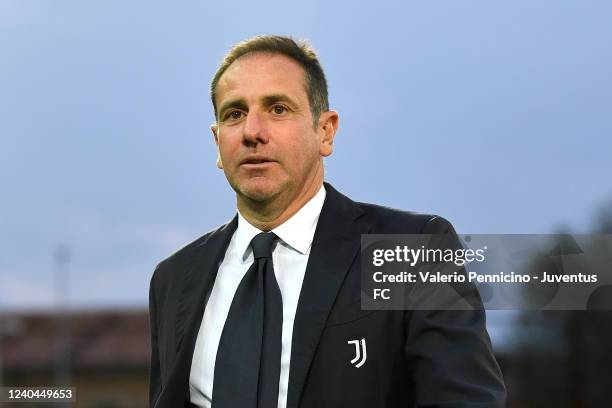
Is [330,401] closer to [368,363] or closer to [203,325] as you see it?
[368,363]

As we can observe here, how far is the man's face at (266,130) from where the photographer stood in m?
3.71

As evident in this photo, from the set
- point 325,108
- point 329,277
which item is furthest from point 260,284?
point 325,108

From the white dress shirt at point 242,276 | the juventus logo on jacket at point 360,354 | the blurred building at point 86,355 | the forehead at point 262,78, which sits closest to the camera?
the juventus logo on jacket at point 360,354

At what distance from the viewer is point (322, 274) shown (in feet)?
12.0

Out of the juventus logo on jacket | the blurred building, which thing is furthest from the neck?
the blurred building

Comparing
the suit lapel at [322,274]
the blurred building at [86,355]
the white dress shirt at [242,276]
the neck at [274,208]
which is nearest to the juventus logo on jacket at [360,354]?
the suit lapel at [322,274]

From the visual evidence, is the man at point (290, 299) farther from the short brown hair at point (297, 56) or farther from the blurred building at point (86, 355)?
the blurred building at point (86, 355)

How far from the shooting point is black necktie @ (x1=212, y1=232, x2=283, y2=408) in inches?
140

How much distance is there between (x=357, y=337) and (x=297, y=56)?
45.9 inches

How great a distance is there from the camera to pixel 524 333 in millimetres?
26797

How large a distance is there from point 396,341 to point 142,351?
4410 centimetres

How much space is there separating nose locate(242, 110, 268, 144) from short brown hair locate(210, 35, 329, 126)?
0.97ft

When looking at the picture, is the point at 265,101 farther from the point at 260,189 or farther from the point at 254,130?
the point at 260,189

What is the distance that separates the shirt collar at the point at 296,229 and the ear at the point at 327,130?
0.16 metres
